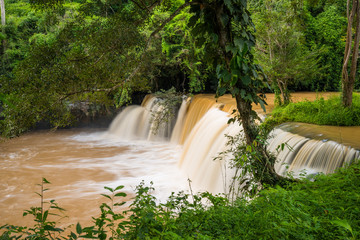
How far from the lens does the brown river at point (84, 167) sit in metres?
6.33

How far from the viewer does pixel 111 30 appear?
413 centimetres

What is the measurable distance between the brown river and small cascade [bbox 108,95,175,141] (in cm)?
27

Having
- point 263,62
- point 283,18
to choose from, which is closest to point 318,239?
point 263,62

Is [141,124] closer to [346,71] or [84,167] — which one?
[84,167]

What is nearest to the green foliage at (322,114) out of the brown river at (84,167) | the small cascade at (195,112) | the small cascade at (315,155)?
the brown river at (84,167)

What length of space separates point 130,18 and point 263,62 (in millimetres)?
5477

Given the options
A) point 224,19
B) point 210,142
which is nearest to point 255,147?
point 224,19

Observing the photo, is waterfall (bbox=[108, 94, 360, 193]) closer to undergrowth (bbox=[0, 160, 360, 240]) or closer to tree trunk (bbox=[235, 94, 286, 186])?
tree trunk (bbox=[235, 94, 286, 186])

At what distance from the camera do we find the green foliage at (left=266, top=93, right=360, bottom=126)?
6.65m

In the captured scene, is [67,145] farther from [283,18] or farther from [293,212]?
[293,212]

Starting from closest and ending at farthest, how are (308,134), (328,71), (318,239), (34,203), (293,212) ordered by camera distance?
(318,239)
(293,212)
(308,134)
(34,203)
(328,71)

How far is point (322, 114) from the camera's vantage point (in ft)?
23.0

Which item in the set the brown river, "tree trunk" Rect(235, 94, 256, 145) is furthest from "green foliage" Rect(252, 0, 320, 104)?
"tree trunk" Rect(235, 94, 256, 145)

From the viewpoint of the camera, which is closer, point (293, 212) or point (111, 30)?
point (293, 212)
